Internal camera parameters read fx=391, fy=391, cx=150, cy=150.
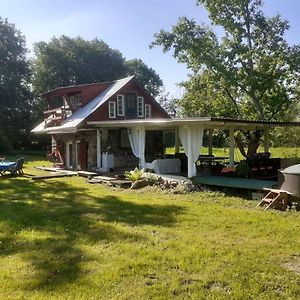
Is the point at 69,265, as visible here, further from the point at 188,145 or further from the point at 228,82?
the point at 228,82

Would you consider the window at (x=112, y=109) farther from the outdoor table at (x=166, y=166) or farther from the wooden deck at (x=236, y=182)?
the wooden deck at (x=236, y=182)

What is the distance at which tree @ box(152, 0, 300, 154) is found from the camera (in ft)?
86.5

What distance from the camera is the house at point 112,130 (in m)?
18.6

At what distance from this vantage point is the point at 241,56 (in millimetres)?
26422

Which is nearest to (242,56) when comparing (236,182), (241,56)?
(241,56)

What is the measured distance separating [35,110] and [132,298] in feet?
139

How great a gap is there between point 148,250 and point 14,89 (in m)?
39.0

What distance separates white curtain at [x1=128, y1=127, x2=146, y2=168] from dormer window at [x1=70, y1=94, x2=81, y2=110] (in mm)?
7296

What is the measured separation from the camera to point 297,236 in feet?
25.8

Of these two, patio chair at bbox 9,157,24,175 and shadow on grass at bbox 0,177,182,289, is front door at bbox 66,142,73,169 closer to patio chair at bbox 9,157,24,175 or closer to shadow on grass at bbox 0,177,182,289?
patio chair at bbox 9,157,24,175

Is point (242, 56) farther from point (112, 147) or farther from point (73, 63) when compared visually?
point (73, 63)

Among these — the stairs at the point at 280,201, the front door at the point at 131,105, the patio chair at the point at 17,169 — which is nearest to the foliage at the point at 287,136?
the front door at the point at 131,105

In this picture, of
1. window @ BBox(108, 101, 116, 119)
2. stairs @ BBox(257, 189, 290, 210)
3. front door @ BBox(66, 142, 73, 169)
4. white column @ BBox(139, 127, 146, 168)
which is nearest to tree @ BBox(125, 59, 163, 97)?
front door @ BBox(66, 142, 73, 169)

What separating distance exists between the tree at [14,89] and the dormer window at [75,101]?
16787 millimetres
